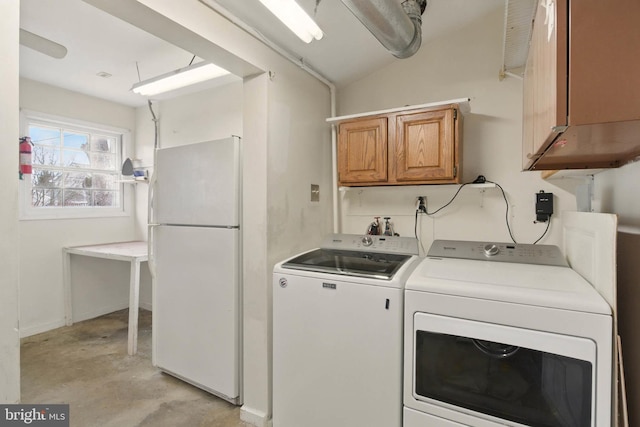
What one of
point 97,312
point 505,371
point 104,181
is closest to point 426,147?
point 505,371

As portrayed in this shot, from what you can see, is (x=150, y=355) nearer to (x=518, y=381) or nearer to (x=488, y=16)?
(x=518, y=381)

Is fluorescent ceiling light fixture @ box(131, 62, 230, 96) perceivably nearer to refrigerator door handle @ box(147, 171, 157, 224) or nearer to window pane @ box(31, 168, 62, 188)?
refrigerator door handle @ box(147, 171, 157, 224)

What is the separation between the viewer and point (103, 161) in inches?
155

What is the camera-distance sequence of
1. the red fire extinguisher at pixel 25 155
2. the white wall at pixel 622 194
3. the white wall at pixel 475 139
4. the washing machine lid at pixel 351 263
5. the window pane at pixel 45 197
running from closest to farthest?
the white wall at pixel 622 194 < the washing machine lid at pixel 351 263 < the white wall at pixel 475 139 < the red fire extinguisher at pixel 25 155 < the window pane at pixel 45 197

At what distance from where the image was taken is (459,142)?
6.95 feet

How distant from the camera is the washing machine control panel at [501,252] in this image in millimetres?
1723

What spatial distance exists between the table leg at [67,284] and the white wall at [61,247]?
0.03 metres

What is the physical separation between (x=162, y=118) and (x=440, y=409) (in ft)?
13.3

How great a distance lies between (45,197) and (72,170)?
42 cm

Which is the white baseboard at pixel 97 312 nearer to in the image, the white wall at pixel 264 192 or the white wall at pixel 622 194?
the white wall at pixel 264 192

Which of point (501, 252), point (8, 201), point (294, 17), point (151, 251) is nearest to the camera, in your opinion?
point (8, 201)

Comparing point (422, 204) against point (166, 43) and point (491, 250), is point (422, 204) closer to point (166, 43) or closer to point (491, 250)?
point (491, 250)

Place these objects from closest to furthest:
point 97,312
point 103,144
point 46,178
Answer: point 46,178
point 97,312
point 103,144

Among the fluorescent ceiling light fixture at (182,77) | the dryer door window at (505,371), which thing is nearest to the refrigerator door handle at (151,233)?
the fluorescent ceiling light fixture at (182,77)
